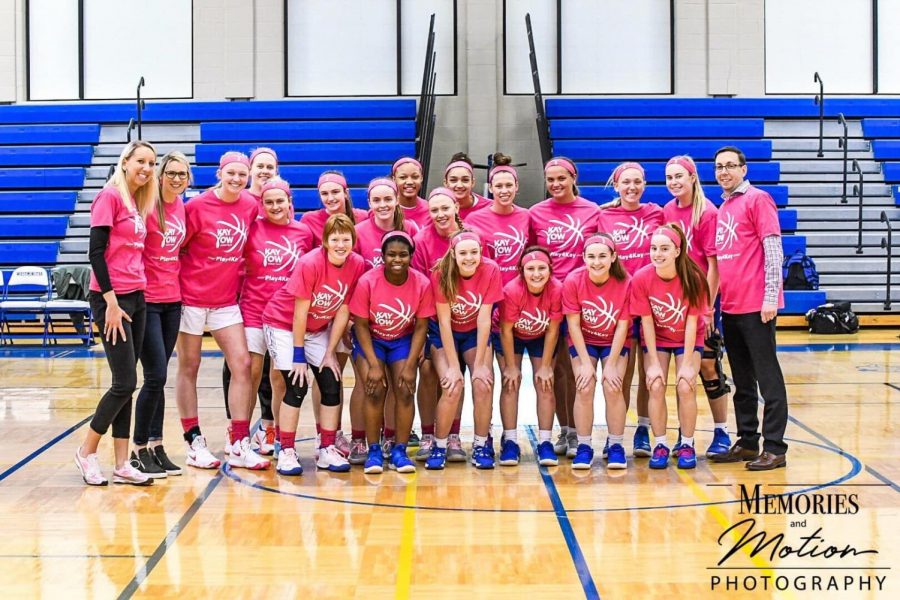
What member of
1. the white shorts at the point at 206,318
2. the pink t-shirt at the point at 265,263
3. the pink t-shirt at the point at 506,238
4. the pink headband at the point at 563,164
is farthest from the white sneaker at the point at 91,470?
the pink headband at the point at 563,164

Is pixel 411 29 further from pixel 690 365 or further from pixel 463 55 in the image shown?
pixel 690 365

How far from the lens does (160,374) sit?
5.04 meters

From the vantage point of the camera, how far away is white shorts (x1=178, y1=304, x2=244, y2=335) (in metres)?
5.20

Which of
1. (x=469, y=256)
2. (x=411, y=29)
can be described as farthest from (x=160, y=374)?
(x=411, y=29)

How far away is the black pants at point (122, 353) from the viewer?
4.71m

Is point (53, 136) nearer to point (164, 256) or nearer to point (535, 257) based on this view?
point (164, 256)

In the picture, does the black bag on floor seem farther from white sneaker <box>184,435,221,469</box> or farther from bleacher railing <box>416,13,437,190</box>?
white sneaker <box>184,435,221,469</box>

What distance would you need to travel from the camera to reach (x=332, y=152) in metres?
13.0

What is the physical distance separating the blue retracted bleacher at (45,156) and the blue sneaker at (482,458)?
31.6ft

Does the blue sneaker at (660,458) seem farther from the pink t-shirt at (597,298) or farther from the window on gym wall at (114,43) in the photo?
the window on gym wall at (114,43)

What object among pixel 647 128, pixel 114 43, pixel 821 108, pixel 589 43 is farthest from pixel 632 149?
pixel 114 43

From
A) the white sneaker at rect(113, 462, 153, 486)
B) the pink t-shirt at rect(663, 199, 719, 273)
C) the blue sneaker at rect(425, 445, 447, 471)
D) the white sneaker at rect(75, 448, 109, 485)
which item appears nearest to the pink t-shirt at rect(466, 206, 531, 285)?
the pink t-shirt at rect(663, 199, 719, 273)

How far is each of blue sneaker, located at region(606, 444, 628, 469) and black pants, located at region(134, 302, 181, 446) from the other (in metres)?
2.13

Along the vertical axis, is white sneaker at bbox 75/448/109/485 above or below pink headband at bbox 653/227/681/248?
below
